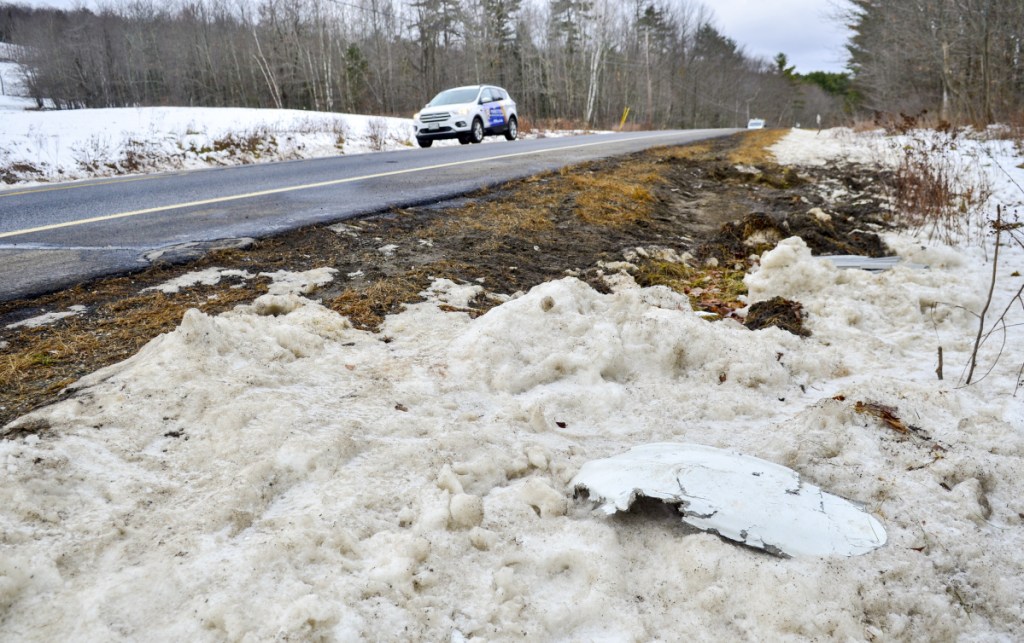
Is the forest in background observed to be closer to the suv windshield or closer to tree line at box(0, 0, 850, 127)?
tree line at box(0, 0, 850, 127)

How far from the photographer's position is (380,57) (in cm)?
4650

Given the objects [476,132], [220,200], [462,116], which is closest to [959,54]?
[476,132]

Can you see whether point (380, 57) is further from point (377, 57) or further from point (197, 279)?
point (197, 279)

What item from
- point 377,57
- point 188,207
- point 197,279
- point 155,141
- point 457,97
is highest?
point 377,57

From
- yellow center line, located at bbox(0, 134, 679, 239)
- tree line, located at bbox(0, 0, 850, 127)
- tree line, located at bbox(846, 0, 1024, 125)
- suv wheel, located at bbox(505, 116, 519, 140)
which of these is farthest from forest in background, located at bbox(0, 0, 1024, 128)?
yellow center line, located at bbox(0, 134, 679, 239)

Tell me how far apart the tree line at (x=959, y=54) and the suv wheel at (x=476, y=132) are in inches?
414

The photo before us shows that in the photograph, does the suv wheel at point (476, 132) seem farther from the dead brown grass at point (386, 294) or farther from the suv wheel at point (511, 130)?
the dead brown grass at point (386, 294)

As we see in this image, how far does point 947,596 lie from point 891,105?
101 ft

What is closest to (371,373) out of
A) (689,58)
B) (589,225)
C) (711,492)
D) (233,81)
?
(711,492)

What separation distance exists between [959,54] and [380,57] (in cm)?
3884

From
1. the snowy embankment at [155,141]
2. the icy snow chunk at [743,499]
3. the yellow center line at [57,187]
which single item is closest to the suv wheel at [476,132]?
the snowy embankment at [155,141]

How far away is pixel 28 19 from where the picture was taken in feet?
238

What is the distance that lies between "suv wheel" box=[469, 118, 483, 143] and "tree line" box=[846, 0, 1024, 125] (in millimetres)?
10509

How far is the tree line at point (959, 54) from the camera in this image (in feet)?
51.9
